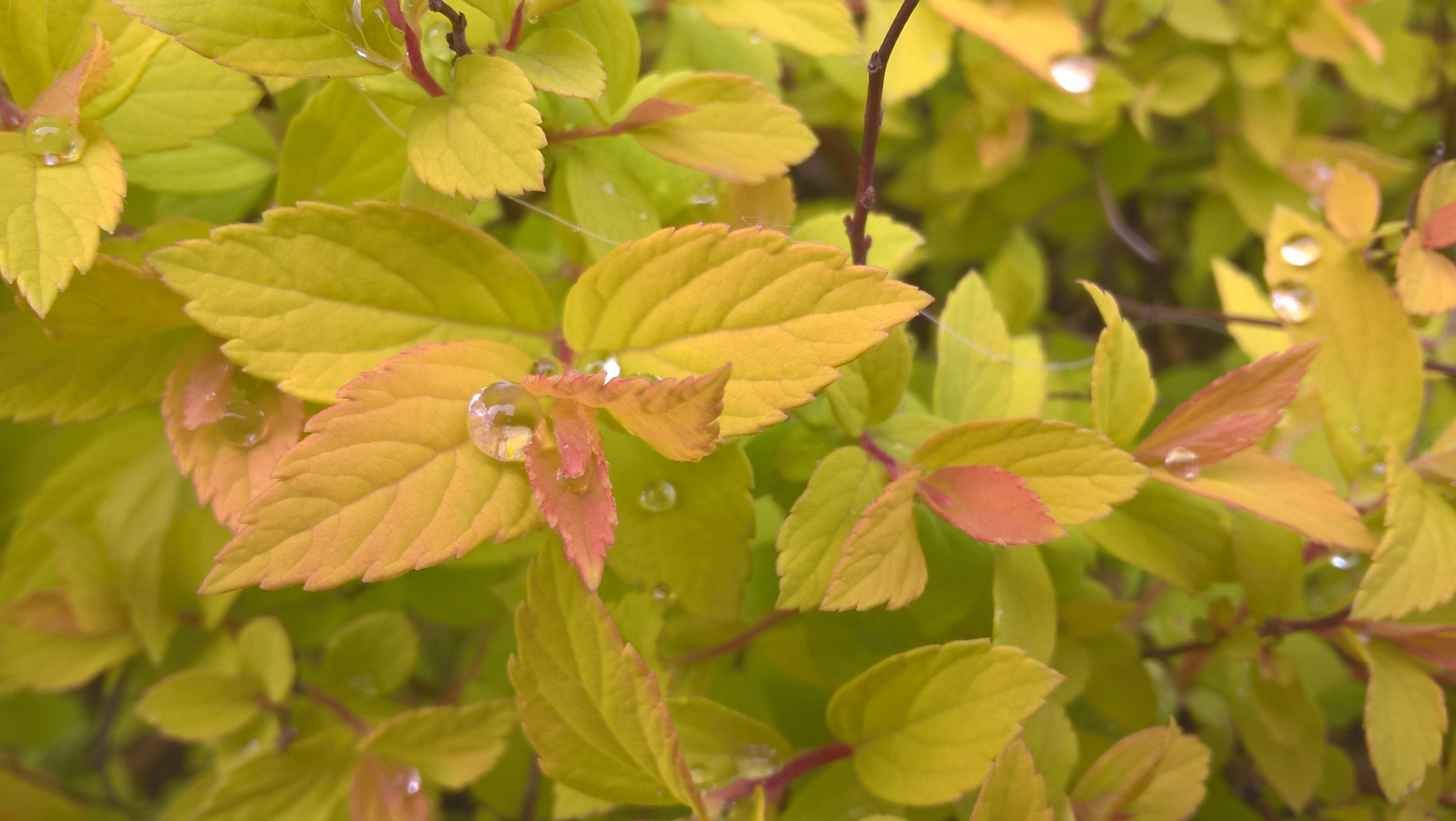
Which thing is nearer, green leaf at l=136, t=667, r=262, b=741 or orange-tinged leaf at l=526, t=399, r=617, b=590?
orange-tinged leaf at l=526, t=399, r=617, b=590

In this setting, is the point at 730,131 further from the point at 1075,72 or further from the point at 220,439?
the point at 1075,72

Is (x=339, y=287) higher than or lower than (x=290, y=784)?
higher

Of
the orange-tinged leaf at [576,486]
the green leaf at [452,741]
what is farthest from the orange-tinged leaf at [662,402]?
the green leaf at [452,741]

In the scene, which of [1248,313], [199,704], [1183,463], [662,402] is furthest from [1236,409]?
[199,704]

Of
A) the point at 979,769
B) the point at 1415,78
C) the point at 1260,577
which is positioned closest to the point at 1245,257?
the point at 1415,78

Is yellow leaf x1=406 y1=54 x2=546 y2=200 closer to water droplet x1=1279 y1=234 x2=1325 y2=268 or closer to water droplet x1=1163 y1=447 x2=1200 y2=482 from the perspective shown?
water droplet x1=1163 y1=447 x2=1200 y2=482

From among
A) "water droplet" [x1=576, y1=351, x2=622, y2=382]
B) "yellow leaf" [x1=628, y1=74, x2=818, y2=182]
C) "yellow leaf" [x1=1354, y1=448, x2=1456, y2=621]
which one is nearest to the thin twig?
"yellow leaf" [x1=628, y1=74, x2=818, y2=182]
